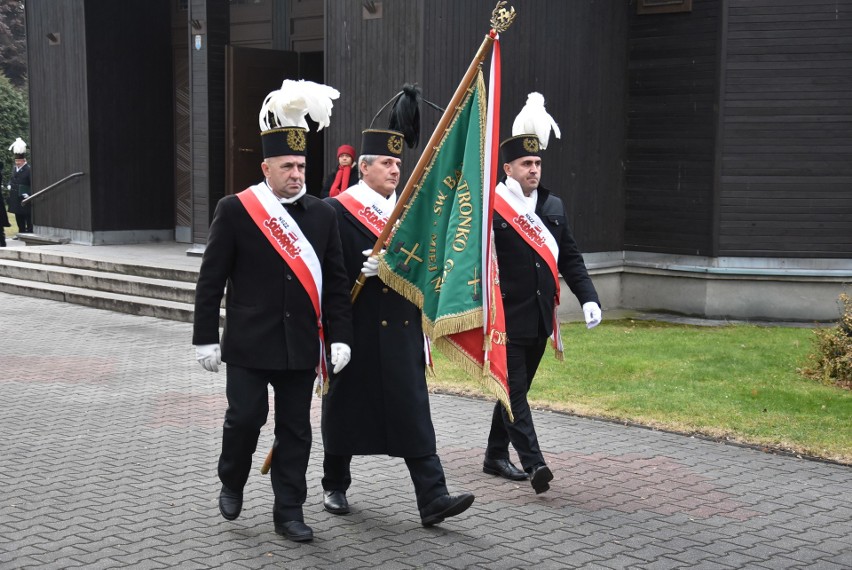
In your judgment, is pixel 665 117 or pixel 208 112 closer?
pixel 665 117

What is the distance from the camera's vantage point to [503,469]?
677 cm

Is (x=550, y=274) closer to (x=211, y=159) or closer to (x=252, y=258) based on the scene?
(x=252, y=258)

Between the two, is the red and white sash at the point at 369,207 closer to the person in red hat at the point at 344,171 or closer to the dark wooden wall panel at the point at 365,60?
the dark wooden wall panel at the point at 365,60

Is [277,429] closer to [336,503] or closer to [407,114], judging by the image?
[336,503]

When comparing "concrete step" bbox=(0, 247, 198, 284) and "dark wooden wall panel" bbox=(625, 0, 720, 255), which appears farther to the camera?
"concrete step" bbox=(0, 247, 198, 284)

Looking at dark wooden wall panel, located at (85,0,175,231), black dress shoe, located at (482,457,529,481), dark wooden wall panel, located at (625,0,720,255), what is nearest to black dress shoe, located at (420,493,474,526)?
black dress shoe, located at (482,457,529,481)

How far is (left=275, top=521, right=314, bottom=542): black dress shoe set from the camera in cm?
545

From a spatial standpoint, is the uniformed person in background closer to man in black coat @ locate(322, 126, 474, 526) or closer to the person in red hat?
the person in red hat

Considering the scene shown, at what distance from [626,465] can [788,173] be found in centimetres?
774

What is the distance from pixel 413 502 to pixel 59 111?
1446 centimetres

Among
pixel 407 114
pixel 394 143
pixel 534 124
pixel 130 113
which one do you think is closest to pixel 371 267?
pixel 394 143

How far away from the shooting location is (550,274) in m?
6.67

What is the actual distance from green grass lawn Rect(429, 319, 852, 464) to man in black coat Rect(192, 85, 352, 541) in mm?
3455

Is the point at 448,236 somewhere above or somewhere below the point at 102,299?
above
